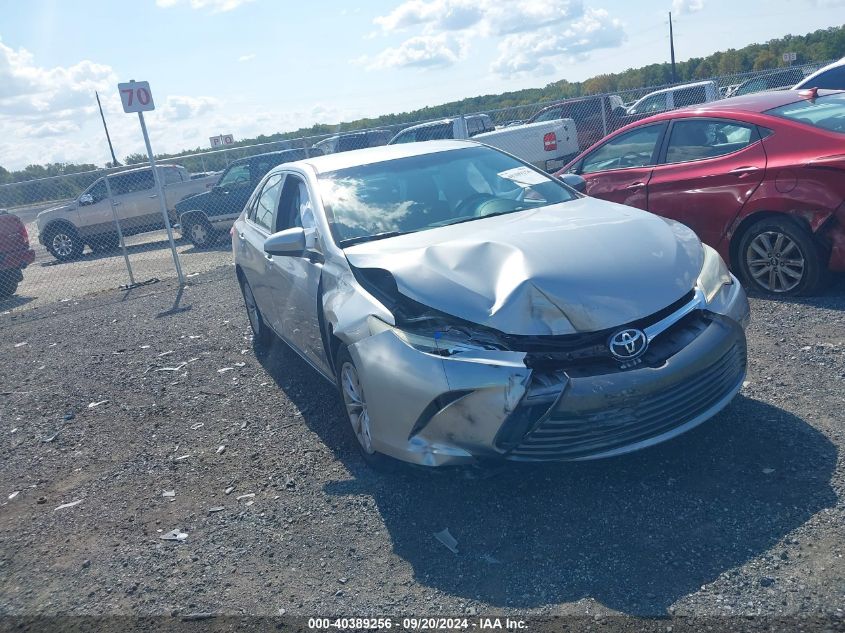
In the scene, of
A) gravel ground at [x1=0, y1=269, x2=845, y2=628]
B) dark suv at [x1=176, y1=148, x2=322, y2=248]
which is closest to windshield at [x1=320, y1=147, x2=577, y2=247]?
Result: gravel ground at [x1=0, y1=269, x2=845, y2=628]

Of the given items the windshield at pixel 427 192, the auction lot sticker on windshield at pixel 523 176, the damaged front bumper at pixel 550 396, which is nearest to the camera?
the damaged front bumper at pixel 550 396

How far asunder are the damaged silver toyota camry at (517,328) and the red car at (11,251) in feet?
34.9

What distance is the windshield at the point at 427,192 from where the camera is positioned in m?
4.91

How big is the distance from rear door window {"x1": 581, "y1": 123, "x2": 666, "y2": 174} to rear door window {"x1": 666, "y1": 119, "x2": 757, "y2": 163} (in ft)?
0.68

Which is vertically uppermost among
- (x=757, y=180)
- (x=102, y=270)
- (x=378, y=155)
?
(x=378, y=155)

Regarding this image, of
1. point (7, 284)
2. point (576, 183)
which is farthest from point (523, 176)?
point (7, 284)

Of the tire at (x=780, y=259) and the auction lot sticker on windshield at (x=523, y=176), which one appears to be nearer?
the auction lot sticker on windshield at (x=523, y=176)

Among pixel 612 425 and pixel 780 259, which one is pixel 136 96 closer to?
pixel 780 259

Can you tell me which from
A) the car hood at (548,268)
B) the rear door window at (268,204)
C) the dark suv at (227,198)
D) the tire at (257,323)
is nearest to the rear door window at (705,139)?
the car hood at (548,268)

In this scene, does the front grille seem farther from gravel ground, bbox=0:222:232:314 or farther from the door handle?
gravel ground, bbox=0:222:232:314

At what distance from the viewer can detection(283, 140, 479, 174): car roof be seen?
5586 mm

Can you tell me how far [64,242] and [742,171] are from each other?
55.9 ft

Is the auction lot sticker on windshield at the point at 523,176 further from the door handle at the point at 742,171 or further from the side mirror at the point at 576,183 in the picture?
the door handle at the point at 742,171

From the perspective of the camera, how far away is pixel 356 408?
4.40 m
